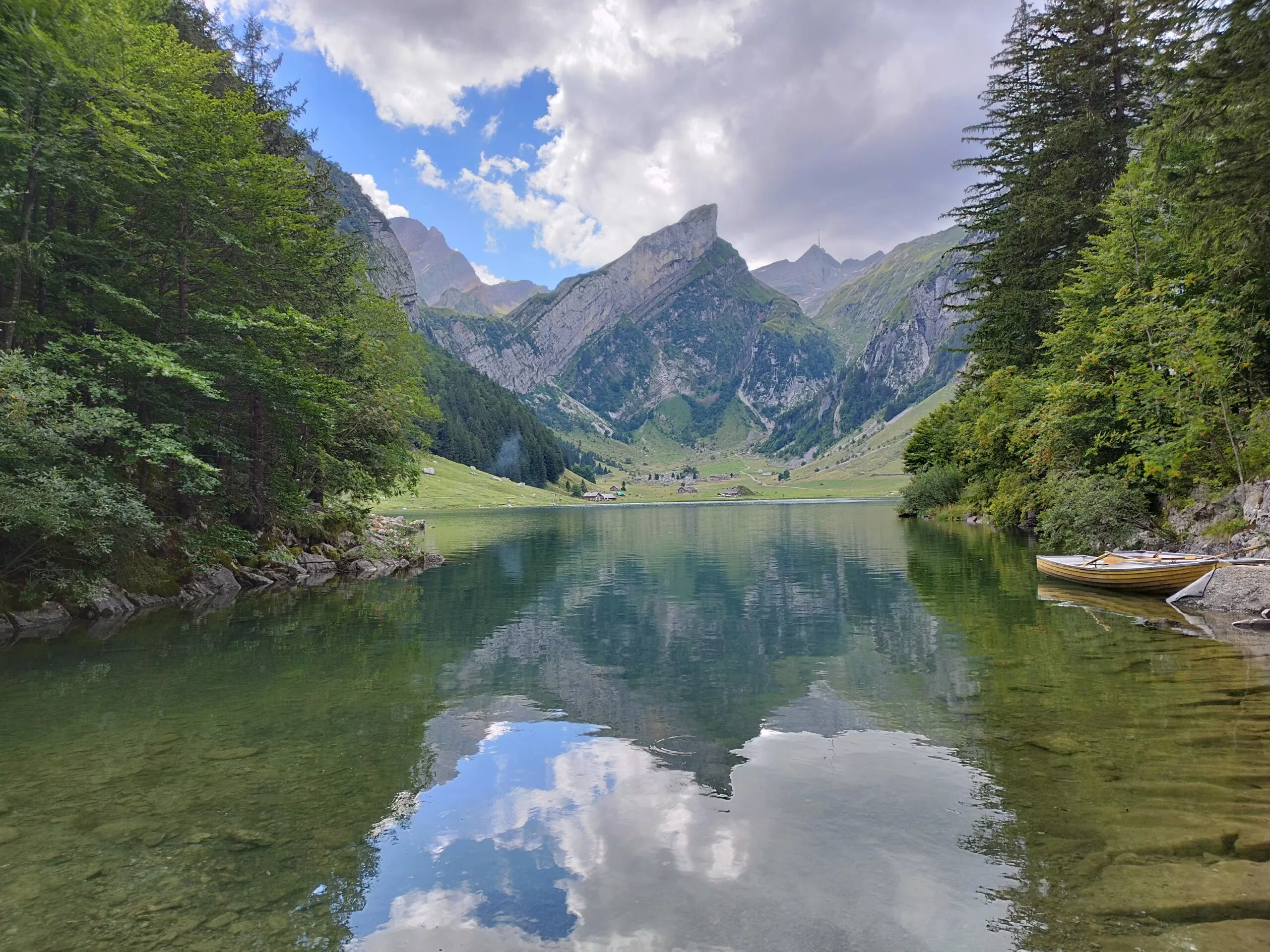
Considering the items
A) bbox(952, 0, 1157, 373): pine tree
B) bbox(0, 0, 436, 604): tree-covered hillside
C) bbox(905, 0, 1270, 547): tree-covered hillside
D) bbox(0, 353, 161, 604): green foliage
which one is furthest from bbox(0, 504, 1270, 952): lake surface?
bbox(952, 0, 1157, 373): pine tree

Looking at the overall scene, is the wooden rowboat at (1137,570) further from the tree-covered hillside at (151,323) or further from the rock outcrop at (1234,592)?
the tree-covered hillside at (151,323)

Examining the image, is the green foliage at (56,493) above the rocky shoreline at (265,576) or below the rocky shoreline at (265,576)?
above

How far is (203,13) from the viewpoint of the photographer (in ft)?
139

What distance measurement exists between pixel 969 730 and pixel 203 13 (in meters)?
57.7

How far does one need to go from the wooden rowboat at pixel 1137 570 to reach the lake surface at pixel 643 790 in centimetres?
211

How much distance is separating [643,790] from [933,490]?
78548 millimetres

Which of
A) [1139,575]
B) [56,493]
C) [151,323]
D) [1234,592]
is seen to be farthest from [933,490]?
[56,493]

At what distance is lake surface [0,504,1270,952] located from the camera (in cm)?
588

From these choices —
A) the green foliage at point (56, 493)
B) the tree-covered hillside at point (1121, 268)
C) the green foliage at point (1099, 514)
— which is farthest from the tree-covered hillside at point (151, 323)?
the green foliage at point (1099, 514)

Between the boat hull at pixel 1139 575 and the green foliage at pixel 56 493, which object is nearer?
the green foliage at pixel 56 493

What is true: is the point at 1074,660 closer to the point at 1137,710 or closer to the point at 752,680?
the point at 1137,710

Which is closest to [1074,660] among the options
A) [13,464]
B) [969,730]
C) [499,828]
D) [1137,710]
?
[1137,710]

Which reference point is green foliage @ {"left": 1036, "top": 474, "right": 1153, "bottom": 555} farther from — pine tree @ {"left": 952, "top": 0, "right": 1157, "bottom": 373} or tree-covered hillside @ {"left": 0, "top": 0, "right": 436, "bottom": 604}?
tree-covered hillside @ {"left": 0, "top": 0, "right": 436, "bottom": 604}

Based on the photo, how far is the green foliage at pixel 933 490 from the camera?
76.6 m
